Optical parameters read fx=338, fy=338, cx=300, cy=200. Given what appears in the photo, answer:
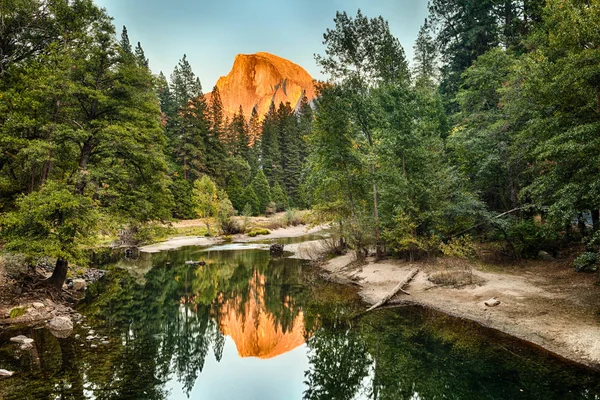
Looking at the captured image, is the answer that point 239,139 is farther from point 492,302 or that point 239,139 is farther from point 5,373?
point 5,373

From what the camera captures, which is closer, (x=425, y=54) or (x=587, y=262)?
(x=587, y=262)

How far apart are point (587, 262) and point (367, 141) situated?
13.0m

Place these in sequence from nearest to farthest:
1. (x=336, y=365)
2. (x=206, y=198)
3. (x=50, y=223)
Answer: (x=336, y=365)
(x=50, y=223)
(x=206, y=198)

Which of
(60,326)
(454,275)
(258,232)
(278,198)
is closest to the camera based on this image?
(60,326)

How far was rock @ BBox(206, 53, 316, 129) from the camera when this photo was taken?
158500mm

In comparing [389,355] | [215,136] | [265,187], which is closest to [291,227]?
[265,187]

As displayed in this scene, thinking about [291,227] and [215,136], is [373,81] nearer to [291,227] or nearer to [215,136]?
[291,227]

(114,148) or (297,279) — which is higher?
(114,148)

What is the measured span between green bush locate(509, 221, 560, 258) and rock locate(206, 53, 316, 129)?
466ft

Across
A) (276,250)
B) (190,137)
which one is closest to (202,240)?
(276,250)

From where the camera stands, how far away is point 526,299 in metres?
12.1

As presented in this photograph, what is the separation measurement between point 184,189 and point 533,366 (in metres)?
48.2

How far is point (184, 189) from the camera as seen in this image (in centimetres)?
5038

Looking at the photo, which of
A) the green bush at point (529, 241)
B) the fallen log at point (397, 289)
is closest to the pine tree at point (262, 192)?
the fallen log at point (397, 289)
